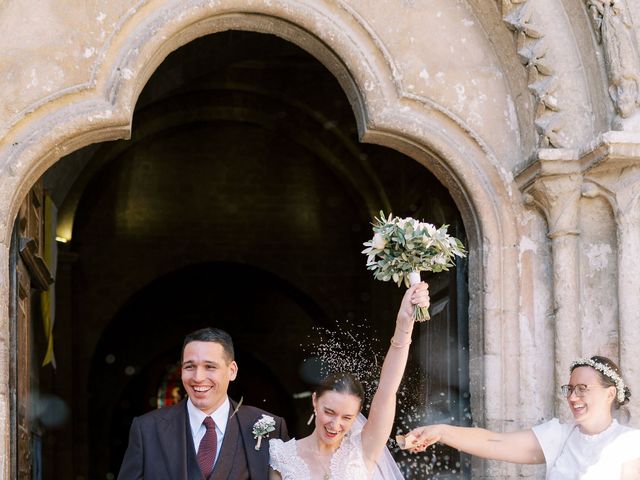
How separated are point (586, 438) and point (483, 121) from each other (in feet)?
7.11

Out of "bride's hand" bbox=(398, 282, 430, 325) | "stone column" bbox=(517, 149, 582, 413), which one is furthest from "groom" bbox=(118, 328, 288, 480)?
"stone column" bbox=(517, 149, 582, 413)

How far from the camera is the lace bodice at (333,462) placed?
16.3ft

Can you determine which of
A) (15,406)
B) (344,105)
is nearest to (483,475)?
(15,406)

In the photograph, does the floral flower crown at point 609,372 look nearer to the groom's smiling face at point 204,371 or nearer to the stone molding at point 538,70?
the stone molding at point 538,70

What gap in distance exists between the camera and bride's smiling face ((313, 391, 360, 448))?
4863 millimetres

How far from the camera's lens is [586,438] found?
5.48 meters

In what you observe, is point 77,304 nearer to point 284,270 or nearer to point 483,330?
point 284,270

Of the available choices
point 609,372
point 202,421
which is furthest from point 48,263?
point 609,372

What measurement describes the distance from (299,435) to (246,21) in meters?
11.4

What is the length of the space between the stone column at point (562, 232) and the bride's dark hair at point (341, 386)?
6.38ft

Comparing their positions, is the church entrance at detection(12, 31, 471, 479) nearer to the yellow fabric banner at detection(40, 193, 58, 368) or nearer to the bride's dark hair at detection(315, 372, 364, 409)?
the yellow fabric banner at detection(40, 193, 58, 368)

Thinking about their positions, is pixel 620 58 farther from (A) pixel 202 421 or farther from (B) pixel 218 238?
(B) pixel 218 238

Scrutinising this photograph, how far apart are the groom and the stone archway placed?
207 cm

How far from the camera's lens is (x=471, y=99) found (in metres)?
6.85
